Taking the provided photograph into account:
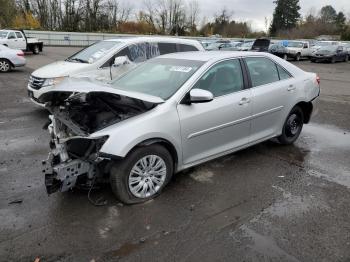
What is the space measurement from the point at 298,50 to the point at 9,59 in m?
23.1

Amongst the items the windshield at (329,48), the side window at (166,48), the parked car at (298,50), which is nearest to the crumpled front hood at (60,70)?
the side window at (166,48)

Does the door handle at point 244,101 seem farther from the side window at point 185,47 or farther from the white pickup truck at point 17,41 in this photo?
the white pickup truck at point 17,41

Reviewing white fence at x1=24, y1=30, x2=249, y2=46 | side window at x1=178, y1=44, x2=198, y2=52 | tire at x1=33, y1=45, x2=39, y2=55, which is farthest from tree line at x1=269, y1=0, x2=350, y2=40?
side window at x1=178, y1=44, x2=198, y2=52

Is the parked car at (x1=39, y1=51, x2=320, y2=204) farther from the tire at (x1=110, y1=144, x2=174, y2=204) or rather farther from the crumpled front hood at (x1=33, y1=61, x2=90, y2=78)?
the crumpled front hood at (x1=33, y1=61, x2=90, y2=78)

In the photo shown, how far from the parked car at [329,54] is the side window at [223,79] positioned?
26.9 m

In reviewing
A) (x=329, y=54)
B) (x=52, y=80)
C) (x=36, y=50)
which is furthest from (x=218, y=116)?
(x=329, y=54)

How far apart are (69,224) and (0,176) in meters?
1.70

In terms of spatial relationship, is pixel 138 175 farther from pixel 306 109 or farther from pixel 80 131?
pixel 306 109

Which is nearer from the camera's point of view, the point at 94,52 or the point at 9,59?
the point at 94,52

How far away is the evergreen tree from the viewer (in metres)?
84.8

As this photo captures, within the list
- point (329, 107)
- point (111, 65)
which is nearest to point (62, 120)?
point (111, 65)

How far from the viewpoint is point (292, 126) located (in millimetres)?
6031

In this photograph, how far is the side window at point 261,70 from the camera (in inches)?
204

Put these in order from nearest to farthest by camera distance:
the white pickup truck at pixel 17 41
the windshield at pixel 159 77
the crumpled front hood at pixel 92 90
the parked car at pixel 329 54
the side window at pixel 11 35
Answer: the crumpled front hood at pixel 92 90 → the windshield at pixel 159 77 → the white pickup truck at pixel 17 41 → the side window at pixel 11 35 → the parked car at pixel 329 54
